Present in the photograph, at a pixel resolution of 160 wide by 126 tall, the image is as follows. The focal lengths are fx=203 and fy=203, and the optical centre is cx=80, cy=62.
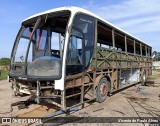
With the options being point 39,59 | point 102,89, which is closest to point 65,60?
point 39,59

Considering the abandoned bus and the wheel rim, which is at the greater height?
the abandoned bus

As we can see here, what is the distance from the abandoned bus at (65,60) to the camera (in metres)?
5.54

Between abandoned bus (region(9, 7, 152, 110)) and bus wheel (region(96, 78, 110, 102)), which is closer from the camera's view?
abandoned bus (region(9, 7, 152, 110))

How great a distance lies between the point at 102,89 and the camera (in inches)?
293

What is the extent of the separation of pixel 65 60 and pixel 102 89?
261 centimetres

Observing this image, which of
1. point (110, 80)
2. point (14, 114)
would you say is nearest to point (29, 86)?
point (14, 114)

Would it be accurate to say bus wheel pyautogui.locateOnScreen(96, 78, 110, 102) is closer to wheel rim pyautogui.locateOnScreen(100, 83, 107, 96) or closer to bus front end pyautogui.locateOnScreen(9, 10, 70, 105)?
wheel rim pyautogui.locateOnScreen(100, 83, 107, 96)

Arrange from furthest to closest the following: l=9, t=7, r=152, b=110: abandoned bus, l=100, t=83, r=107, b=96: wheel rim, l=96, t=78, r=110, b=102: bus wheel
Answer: l=100, t=83, r=107, b=96: wheel rim < l=96, t=78, r=110, b=102: bus wheel < l=9, t=7, r=152, b=110: abandoned bus

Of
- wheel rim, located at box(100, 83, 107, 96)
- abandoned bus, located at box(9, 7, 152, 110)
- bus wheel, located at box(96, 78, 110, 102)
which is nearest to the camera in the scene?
abandoned bus, located at box(9, 7, 152, 110)

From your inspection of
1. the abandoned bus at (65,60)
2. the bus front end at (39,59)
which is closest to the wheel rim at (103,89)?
the abandoned bus at (65,60)

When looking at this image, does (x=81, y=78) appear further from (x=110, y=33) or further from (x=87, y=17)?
(x=110, y=33)

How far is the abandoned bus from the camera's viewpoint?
5.54 meters

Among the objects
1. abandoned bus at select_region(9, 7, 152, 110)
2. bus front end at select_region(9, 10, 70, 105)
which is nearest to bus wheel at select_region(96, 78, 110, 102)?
abandoned bus at select_region(9, 7, 152, 110)

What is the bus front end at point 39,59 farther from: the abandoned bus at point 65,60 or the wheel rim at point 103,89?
the wheel rim at point 103,89
